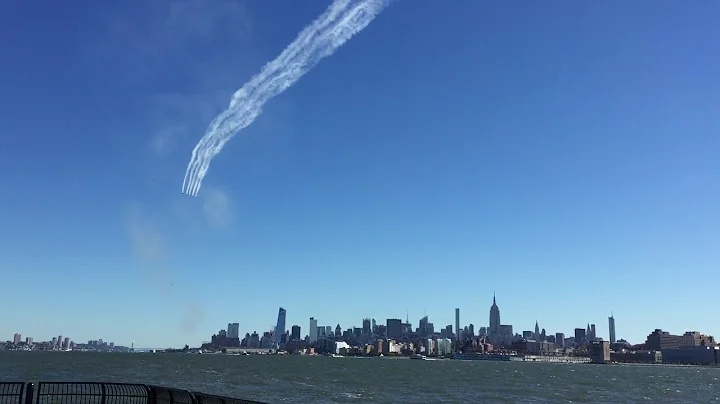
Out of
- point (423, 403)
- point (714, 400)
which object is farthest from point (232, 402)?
point (714, 400)

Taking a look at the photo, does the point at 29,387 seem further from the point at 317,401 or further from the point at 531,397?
the point at 531,397

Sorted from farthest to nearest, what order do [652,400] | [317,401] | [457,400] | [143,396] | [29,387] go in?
1. [652,400]
2. [457,400]
3. [317,401]
4. [143,396]
5. [29,387]

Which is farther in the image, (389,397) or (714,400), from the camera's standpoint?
(714,400)

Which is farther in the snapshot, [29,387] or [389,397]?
[389,397]

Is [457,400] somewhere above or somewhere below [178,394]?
below

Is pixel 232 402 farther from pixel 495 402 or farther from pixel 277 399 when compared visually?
pixel 495 402

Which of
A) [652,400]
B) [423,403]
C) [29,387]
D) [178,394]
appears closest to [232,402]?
[178,394]

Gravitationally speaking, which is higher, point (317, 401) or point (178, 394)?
point (178, 394)

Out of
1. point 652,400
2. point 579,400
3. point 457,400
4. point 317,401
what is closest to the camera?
point 317,401

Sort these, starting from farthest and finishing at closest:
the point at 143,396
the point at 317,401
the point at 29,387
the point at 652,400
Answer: the point at 652,400 → the point at 317,401 → the point at 143,396 → the point at 29,387
